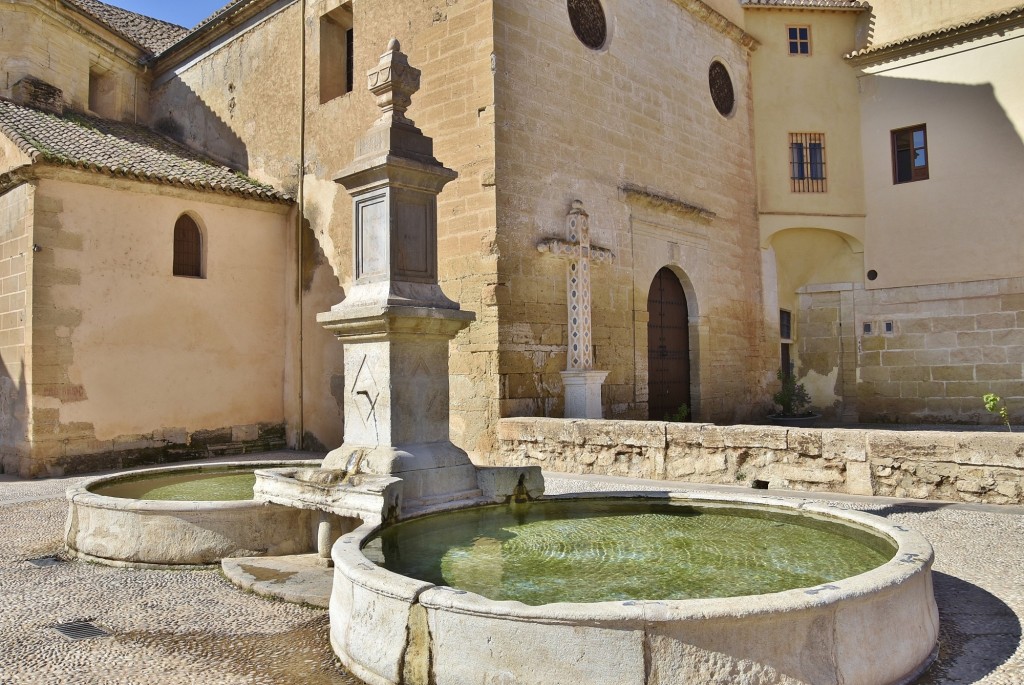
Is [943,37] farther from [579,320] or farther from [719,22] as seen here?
[579,320]

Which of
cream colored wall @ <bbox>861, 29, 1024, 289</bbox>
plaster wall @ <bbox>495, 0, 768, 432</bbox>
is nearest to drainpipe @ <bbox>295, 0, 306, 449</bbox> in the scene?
plaster wall @ <bbox>495, 0, 768, 432</bbox>

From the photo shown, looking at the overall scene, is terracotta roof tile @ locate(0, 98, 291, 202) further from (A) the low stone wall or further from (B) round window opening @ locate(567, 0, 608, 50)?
(A) the low stone wall

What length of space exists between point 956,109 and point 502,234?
8.84 m

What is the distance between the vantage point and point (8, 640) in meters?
3.52

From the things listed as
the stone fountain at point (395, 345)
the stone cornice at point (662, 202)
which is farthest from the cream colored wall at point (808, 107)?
the stone fountain at point (395, 345)

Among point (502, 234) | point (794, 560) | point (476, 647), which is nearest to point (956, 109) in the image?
point (502, 234)

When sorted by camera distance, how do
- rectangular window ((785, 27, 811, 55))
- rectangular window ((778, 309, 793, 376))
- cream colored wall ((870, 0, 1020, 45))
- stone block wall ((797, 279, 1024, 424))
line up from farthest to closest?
1. rectangular window ((778, 309, 793, 376))
2. rectangular window ((785, 27, 811, 55))
3. cream colored wall ((870, 0, 1020, 45))
4. stone block wall ((797, 279, 1024, 424))

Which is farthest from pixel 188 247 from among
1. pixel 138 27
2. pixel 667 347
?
pixel 138 27

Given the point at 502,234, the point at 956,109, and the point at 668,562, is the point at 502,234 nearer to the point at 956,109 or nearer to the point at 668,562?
the point at 668,562

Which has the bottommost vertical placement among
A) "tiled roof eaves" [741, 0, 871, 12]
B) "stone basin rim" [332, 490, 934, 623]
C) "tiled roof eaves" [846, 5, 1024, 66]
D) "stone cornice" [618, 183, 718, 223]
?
"stone basin rim" [332, 490, 934, 623]

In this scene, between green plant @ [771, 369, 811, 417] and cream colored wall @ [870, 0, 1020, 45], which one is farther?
green plant @ [771, 369, 811, 417]

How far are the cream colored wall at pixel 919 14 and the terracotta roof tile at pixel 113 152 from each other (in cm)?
1107

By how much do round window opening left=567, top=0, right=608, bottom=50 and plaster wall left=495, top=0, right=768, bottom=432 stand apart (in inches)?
6.2

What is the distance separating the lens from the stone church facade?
9797mm
